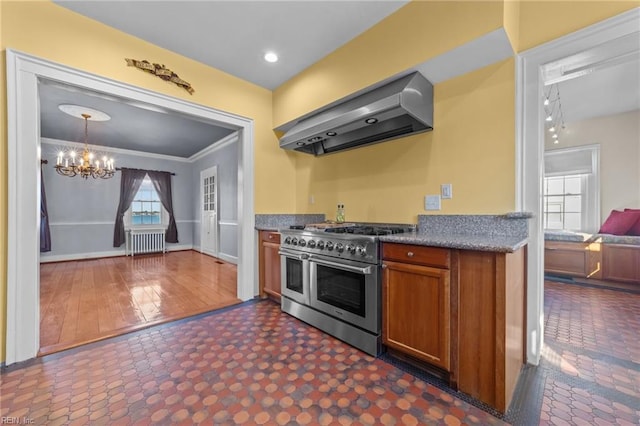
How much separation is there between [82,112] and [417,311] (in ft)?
17.2

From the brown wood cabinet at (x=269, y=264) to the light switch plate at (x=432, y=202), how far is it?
1574 millimetres

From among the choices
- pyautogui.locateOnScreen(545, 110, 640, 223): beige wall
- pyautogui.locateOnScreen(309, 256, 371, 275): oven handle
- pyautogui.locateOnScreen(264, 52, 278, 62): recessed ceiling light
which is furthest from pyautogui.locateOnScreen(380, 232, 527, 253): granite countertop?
pyautogui.locateOnScreen(545, 110, 640, 223): beige wall

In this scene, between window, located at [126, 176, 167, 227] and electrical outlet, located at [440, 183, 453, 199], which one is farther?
window, located at [126, 176, 167, 227]

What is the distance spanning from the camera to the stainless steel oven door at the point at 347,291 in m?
1.86

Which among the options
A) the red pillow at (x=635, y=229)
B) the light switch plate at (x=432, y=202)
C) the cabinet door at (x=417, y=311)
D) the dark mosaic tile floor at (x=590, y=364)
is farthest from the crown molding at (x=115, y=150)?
the red pillow at (x=635, y=229)

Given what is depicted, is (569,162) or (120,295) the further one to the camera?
(569,162)

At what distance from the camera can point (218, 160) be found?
19.3ft

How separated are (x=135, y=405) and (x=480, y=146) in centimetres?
278

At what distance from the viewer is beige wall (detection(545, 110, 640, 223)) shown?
3754 millimetres

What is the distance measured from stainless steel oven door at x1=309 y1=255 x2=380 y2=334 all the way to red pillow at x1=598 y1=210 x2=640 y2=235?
4.26 metres

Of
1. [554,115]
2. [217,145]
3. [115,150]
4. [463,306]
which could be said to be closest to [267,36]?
[463,306]

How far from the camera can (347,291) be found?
2.07 meters

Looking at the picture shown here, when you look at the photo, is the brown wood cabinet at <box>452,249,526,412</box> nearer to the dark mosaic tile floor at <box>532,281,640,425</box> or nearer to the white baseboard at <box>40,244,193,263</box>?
the dark mosaic tile floor at <box>532,281,640,425</box>

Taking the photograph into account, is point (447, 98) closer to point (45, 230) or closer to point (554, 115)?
point (554, 115)
